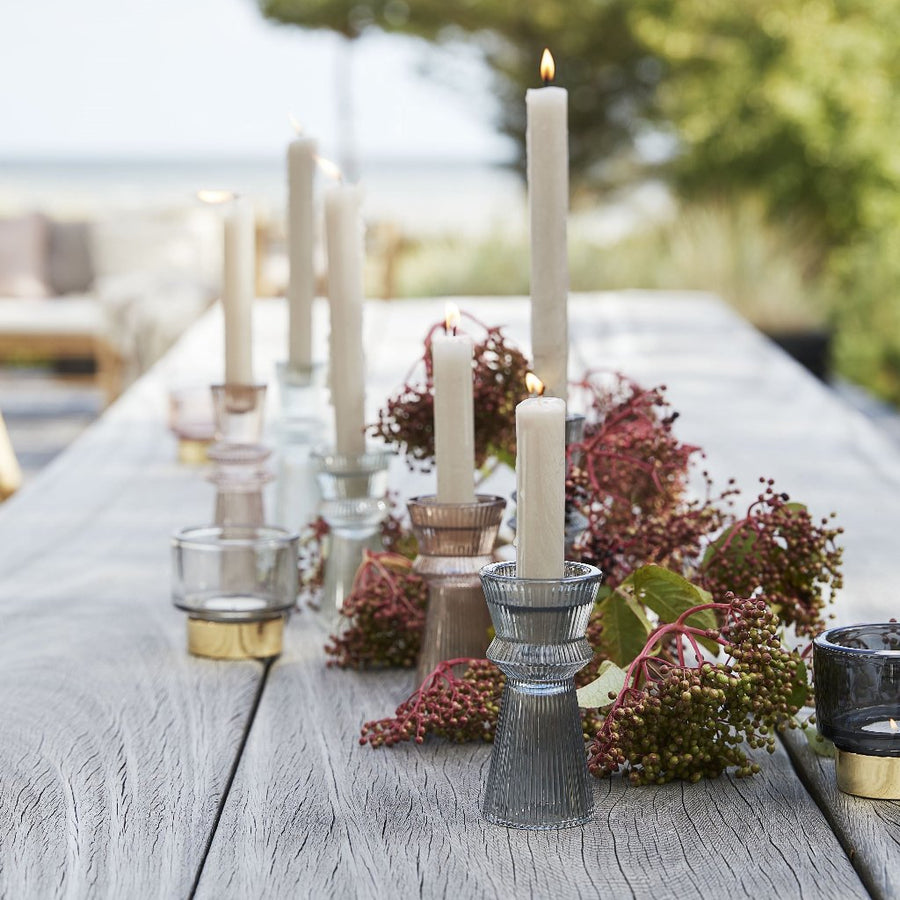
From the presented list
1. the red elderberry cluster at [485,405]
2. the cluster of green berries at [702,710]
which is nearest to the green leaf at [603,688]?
the cluster of green berries at [702,710]

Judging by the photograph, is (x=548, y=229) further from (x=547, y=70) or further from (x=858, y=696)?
(x=858, y=696)

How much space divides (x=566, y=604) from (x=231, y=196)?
554 millimetres

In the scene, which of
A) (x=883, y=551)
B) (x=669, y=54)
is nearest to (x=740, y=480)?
Result: (x=883, y=551)

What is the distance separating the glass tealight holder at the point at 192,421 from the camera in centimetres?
166

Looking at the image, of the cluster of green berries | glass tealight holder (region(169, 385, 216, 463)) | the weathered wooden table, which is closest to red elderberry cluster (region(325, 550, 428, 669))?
the weathered wooden table

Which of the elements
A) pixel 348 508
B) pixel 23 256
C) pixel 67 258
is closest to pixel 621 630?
pixel 348 508

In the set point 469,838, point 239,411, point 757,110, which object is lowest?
point 469,838

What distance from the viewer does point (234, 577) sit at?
0.94 metres

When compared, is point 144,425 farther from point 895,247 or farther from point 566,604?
point 895,247

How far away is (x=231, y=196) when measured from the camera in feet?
3.42

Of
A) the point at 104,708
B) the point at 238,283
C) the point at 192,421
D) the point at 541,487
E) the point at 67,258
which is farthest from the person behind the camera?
the point at 67,258

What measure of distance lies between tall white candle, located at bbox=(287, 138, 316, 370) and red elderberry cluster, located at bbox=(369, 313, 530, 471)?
0.21 m

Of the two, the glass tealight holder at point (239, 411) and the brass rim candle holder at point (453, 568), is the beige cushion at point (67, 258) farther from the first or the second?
the brass rim candle holder at point (453, 568)

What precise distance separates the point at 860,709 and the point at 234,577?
1.49 feet
